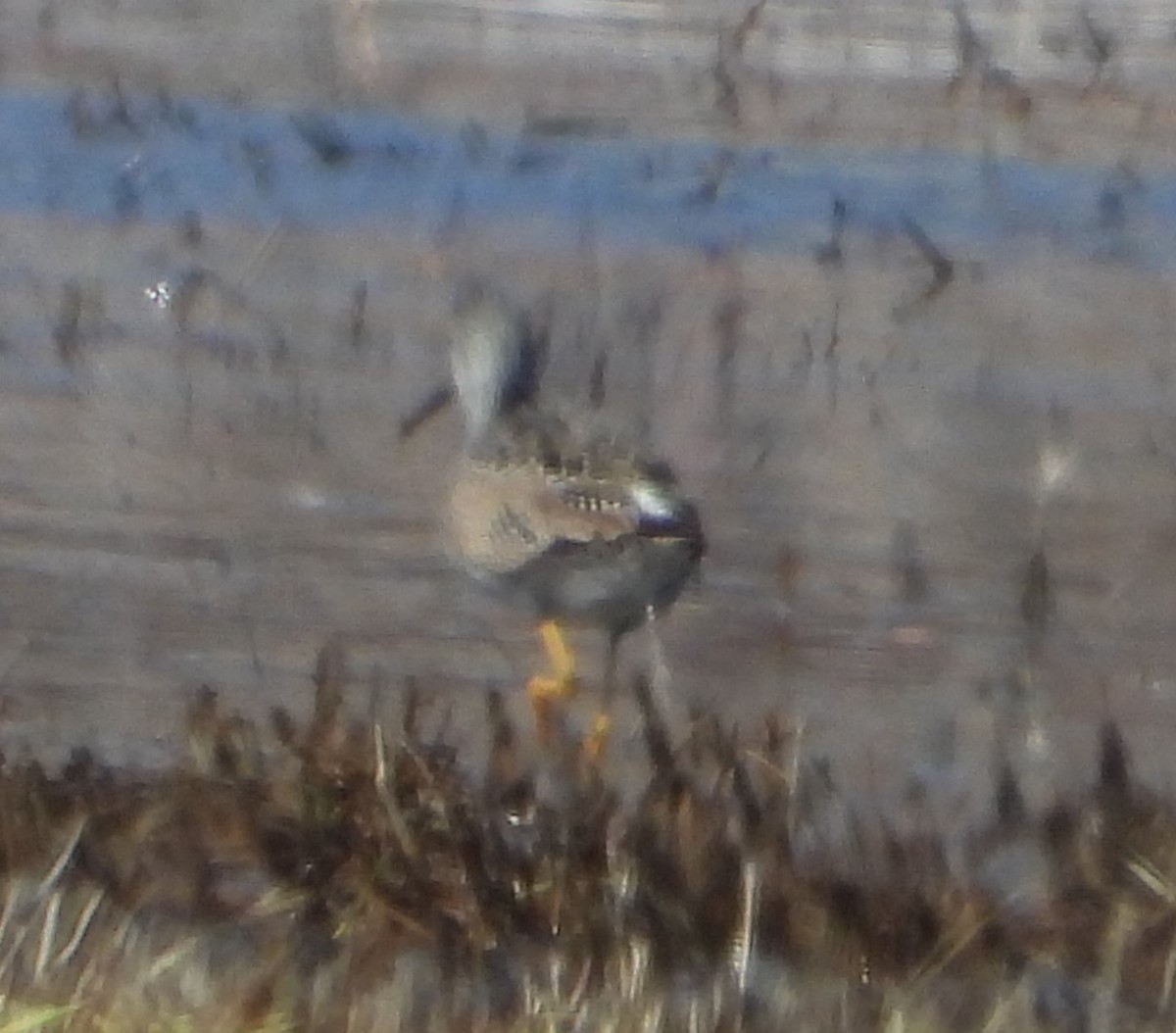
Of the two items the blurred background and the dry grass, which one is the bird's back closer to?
the blurred background

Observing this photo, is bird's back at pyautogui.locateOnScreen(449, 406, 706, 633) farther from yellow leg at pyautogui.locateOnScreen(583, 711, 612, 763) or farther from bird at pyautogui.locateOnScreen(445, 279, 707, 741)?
yellow leg at pyautogui.locateOnScreen(583, 711, 612, 763)

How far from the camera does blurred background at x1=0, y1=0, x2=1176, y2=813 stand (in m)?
2.20

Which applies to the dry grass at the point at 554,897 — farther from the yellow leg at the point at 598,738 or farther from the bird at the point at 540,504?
the bird at the point at 540,504

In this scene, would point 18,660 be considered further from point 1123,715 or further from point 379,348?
point 1123,715

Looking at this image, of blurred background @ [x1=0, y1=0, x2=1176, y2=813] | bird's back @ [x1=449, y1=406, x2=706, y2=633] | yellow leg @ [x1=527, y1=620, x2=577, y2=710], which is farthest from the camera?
yellow leg @ [x1=527, y1=620, x2=577, y2=710]

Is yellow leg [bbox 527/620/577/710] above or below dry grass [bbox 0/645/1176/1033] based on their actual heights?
above

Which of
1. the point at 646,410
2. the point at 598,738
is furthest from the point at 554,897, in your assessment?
the point at 646,410

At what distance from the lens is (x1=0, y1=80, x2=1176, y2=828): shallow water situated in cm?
224

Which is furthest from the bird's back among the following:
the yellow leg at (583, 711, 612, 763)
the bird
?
the yellow leg at (583, 711, 612, 763)

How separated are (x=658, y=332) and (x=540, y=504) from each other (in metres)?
0.38

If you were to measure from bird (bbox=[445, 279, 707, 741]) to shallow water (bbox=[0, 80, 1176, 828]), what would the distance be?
29 mm

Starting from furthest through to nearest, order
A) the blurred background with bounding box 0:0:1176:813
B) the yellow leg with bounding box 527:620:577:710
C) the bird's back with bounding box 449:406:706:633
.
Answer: the yellow leg with bounding box 527:620:577:710
the bird's back with bounding box 449:406:706:633
the blurred background with bounding box 0:0:1176:813

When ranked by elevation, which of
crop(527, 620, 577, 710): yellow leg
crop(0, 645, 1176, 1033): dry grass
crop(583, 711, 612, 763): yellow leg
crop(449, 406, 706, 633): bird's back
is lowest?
crop(0, 645, 1176, 1033): dry grass

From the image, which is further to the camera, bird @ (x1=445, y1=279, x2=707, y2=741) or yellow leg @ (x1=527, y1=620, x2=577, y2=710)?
yellow leg @ (x1=527, y1=620, x2=577, y2=710)
